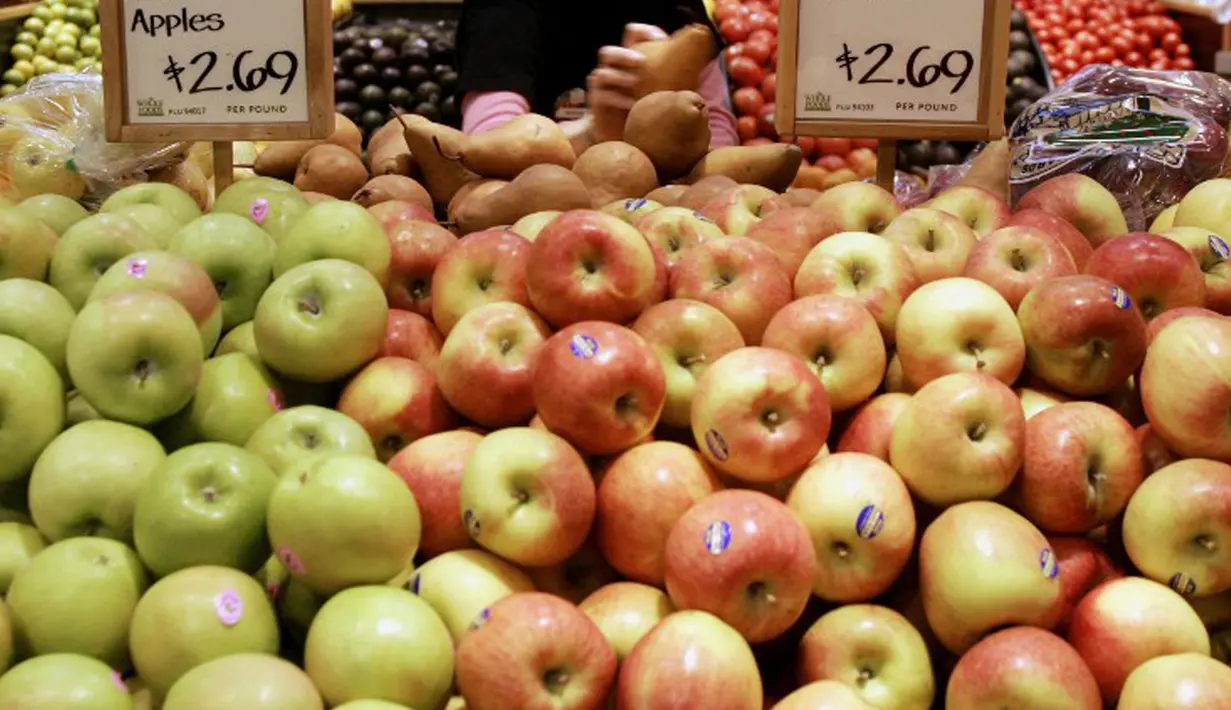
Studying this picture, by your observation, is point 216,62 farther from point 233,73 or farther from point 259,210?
point 259,210

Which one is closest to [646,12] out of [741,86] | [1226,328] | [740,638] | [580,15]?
[580,15]

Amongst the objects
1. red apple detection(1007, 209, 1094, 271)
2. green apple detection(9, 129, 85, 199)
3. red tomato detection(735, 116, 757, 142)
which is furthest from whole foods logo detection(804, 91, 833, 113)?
red tomato detection(735, 116, 757, 142)

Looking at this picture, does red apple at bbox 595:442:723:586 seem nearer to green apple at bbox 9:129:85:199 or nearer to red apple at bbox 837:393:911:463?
red apple at bbox 837:393:911:463

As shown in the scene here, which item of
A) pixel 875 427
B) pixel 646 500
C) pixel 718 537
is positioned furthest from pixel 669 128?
pixel 718 537

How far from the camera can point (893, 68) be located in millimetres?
1822

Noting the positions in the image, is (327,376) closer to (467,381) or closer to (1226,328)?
(467,381)

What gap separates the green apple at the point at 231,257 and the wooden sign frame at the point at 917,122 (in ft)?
2.74

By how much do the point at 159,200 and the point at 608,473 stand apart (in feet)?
3.02

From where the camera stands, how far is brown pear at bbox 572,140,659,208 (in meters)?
2.17

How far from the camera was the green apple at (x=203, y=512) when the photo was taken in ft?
3.67

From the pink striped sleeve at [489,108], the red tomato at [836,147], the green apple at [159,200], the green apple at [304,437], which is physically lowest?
the green apple at [304,437]

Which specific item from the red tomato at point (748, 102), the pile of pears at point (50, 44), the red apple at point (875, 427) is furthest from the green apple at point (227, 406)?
the pile of pears at point (50, 44)

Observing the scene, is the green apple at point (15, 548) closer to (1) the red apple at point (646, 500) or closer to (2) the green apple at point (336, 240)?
(2) the green apple at point (336, 240)

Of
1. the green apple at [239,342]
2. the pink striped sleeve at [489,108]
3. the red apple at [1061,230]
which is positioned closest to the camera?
the green apple at [239,342]
